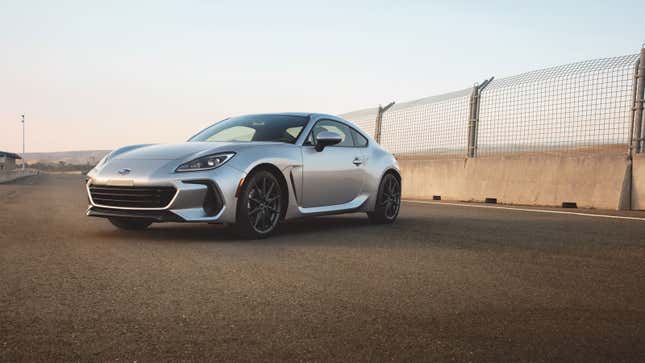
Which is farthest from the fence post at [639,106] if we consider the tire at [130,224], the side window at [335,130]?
the tire at [130,224]

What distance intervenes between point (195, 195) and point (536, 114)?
8.92m

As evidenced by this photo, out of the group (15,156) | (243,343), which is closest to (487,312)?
(243,343)

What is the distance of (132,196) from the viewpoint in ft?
21.4

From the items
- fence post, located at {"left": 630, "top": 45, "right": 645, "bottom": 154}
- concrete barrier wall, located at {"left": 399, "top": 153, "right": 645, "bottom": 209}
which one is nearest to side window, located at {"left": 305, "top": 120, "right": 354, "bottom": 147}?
concrete barrier wall, located at {"left": 399, "top": 153, "right": 645, "bottom": 209}

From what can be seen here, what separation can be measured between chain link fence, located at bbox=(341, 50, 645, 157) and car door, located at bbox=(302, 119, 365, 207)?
18.8ft

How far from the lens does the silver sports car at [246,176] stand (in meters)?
6.41

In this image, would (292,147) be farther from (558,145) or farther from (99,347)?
(558,145)

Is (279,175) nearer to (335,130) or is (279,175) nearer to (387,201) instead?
(335,130)

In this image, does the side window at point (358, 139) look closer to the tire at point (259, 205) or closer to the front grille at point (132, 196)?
the tire at point (259, 205)

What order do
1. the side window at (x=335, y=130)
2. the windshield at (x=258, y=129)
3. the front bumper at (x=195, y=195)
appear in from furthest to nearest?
the side window at (x=335, y=130) → the windshield at (x=258, y=129) → the front bumper at (x=195, y=195)

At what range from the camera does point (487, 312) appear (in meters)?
3.71

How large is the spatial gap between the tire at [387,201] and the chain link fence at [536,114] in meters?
4.97

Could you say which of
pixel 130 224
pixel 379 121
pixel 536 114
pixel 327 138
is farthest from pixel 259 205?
pixel 379 121

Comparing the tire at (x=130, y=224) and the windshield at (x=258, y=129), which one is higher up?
the windshield at (x=258, y=129)
